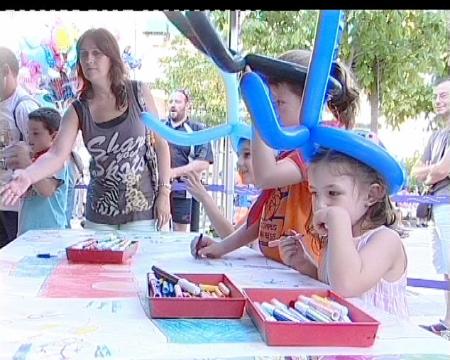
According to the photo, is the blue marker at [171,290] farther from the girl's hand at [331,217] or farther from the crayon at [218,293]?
the girl's hand at [331,217]

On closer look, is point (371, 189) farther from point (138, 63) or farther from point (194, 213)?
point (138, 63)

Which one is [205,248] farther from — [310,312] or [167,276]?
[310,312]

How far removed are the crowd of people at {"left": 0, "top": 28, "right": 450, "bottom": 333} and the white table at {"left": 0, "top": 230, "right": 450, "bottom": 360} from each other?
89 mm

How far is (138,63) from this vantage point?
2906 mm

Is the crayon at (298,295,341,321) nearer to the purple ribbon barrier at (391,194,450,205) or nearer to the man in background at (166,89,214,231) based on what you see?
the purple ribbon barrier at (391,194,450,205)

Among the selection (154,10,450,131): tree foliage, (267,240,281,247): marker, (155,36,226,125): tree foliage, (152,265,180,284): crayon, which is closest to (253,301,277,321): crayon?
(152,265,180,284): crayon

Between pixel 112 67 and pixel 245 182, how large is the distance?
45 cm

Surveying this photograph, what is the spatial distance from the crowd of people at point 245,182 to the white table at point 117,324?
0.29 ft

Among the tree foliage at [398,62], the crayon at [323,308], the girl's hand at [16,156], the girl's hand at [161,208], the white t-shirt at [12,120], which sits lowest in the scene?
the crayon at [323,308]

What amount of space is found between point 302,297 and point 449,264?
1.47 metres

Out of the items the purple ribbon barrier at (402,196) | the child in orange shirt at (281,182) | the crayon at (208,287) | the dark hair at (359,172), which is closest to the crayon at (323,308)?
the crayon at (208,287)

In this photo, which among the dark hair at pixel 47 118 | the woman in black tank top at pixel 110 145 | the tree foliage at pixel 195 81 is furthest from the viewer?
the tree foliage at pixel 195 81

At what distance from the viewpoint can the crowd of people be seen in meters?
0.88

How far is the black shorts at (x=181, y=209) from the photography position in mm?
2604
